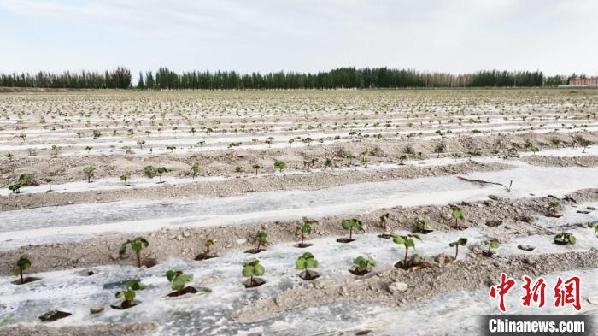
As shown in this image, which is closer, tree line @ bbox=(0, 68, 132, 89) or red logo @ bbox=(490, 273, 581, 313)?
red logo @ bbox=(490, 273, 581, 313)

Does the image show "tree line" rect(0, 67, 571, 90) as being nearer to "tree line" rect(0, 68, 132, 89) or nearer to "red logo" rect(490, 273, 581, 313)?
"tree line" rect(0, 68, 132, 89)

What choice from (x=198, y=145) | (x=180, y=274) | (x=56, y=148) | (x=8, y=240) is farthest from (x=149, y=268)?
(x=56, y=148)

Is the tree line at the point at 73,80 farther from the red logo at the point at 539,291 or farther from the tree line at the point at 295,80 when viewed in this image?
the red logo at the point at 539,291

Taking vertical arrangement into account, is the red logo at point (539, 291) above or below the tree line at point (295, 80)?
below

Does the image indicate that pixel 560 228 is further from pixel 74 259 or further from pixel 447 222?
pixel 74 259

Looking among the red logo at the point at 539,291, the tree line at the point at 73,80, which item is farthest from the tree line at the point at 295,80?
the red logo at the point at 539,291

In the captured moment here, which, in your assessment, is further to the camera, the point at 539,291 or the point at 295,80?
the point at 295,80

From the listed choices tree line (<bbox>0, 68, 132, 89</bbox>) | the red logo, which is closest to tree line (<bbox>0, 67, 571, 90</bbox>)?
tree line (<bbox>0, 68, 132, 89</bbox>)

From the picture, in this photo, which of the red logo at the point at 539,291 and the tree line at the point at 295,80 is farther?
the tree line at the point at 295,80

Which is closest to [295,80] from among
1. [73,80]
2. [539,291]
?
[73,80]

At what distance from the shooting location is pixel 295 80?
87.1 meters

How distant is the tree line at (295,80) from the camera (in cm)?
7925

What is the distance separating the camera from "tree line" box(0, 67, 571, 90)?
260 ft

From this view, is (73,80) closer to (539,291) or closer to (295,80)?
(295,80)
